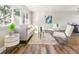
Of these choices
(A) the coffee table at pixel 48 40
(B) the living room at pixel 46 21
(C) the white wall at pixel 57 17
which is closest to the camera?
(A) the coffee table at pixel 48 40

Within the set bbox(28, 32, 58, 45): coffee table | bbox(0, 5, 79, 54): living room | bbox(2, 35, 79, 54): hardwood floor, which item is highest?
bbox(0, 5, 79, 54): living room

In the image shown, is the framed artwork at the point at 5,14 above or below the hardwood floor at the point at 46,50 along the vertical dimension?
above

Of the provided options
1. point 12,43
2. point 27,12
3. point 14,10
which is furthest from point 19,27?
point 27,12

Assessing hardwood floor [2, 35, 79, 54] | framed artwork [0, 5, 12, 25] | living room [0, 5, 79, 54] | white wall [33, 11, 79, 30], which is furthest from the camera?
white wall [33, 11, 79, 30]

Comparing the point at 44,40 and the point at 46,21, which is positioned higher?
the point at 46,21

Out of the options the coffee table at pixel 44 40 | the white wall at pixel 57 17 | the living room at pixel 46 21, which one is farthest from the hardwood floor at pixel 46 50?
the white wall at pixel 57 17

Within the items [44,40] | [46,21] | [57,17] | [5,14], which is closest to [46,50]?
[44,40]

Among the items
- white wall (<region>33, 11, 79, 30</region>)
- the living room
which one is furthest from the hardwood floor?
white wall (<region>33, 11, 79, 30</region>)

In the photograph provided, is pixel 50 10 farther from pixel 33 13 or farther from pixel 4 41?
pixel 4 41

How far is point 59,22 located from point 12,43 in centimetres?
294

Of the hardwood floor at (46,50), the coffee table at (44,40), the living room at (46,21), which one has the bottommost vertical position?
the hardwood floor at (46,50)

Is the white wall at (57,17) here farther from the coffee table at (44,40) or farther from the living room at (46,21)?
the coffee table at (44,40)

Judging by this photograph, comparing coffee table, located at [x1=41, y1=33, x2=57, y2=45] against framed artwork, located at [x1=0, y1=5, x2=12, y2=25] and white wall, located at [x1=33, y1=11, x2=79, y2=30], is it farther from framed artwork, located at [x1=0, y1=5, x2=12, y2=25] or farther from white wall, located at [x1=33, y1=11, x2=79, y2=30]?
framed artwork, located at [x1=0, y1=5, x2=12, y2=25]

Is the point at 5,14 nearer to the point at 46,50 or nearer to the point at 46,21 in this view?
the point at 46,50
